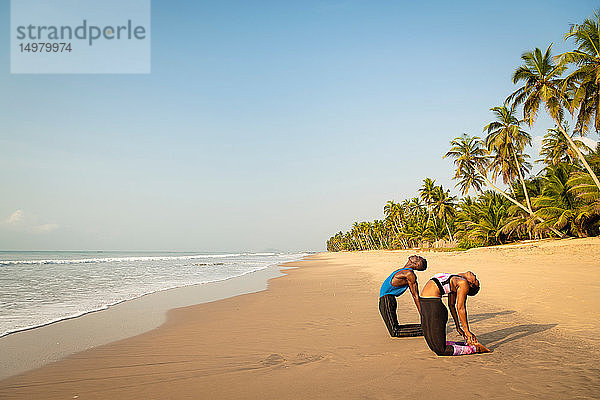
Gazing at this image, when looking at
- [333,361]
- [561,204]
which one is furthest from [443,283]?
[561,204]

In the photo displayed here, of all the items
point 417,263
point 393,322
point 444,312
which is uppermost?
point 417,263

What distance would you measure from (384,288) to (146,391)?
3810 millimetres

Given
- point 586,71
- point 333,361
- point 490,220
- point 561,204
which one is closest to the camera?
point 333,361

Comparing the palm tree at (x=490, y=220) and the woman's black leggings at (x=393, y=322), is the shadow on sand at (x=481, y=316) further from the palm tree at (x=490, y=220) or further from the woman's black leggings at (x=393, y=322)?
the palm tree at (x=490, y=220)

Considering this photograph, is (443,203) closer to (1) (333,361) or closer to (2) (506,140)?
(2) (506,140)

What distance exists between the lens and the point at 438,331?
5.17 metres

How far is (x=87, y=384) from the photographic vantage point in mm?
4664

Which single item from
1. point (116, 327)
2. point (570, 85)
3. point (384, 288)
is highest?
point (570, 85)

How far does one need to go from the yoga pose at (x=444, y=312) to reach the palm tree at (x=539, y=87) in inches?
1152

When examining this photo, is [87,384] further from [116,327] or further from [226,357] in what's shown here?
[116,327]

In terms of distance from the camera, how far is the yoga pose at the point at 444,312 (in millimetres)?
5176

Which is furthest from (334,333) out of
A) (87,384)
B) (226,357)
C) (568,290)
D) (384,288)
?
(568,290)

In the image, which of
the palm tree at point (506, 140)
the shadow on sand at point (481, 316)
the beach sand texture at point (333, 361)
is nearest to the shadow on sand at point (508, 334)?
the beach sand texture at point (333, 361)

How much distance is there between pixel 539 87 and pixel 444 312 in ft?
110
